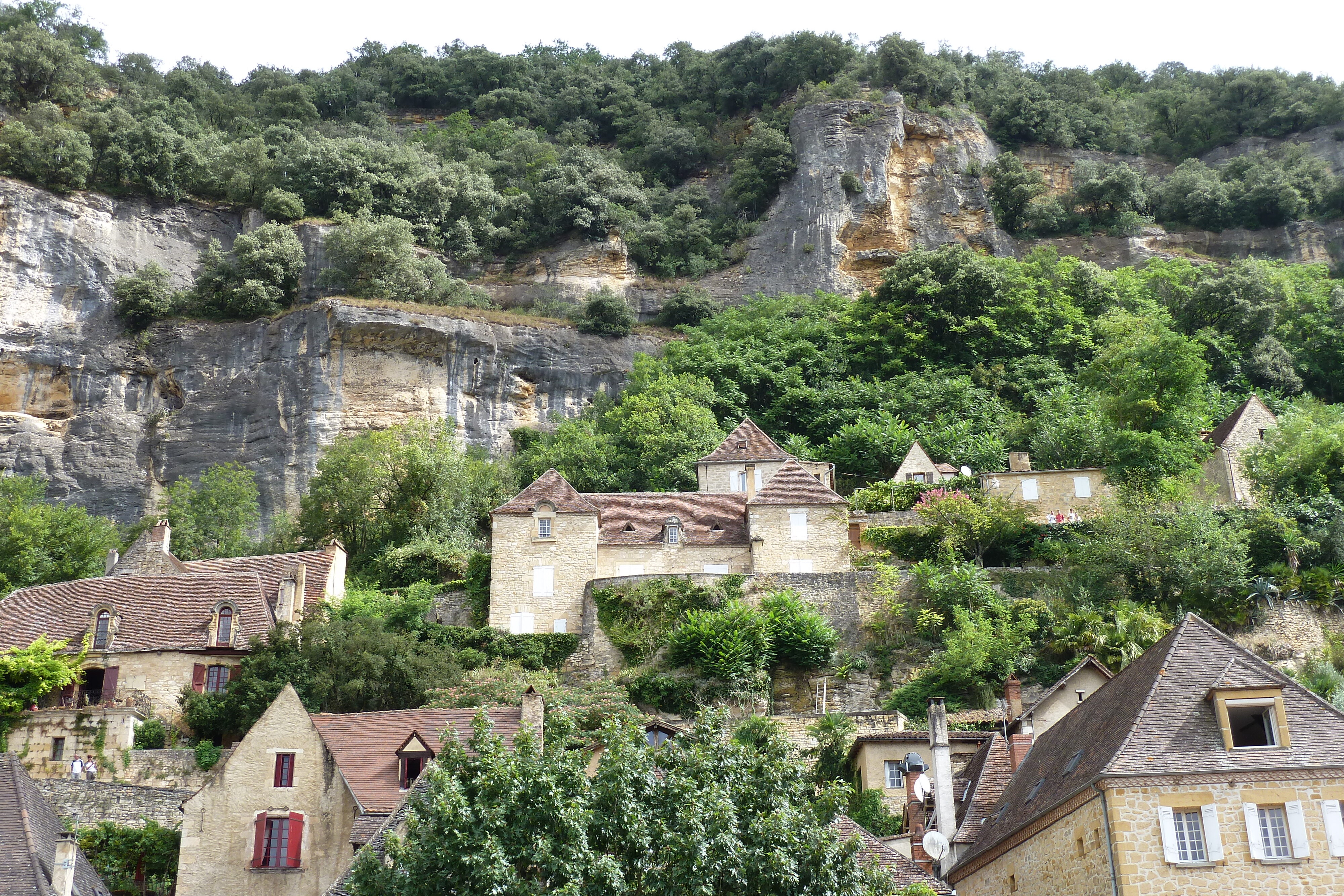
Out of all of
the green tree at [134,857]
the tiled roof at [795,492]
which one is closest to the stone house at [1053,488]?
the tiled roof at [795,492]

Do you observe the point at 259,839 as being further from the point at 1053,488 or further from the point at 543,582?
the point at 1053,488

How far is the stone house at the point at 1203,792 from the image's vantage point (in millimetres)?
18328

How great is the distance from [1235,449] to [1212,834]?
28.7 metres

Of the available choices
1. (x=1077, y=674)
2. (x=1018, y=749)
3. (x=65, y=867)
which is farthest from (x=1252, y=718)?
(x=65, y=867)

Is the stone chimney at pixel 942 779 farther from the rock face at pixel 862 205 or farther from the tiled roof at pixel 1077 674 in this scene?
the rock face at pixel 862 205

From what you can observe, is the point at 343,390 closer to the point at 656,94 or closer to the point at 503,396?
the point at 503,396

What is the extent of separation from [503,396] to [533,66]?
3767 cm

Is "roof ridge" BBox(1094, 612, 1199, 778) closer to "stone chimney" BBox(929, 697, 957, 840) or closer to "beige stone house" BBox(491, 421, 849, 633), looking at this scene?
"stone chimney" BBox(929, 697, 957, 840)

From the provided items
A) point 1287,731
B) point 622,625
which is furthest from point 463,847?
point 622,625

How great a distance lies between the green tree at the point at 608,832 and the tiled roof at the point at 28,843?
22.2 ft

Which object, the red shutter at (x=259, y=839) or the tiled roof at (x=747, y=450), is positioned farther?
the tiled roof at (x=747, y=450)

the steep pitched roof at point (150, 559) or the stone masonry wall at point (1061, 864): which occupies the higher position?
the steep pitched roof at point (150, 559)

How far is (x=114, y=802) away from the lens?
27.2 meters

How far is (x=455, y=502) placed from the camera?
45500 millimetres
